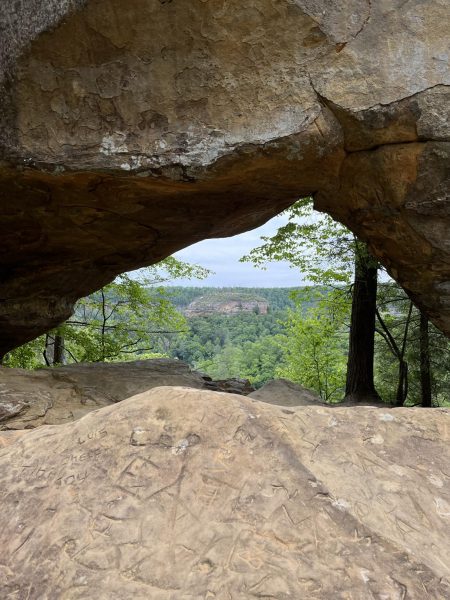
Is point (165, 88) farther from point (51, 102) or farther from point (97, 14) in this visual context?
point (51, 102)

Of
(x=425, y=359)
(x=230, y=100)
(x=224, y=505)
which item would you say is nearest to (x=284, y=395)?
(x=425, y=359)

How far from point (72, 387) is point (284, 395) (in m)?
3.19

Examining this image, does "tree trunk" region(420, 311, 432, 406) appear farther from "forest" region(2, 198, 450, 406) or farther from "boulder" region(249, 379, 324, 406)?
"boulder" region(249, 379, 324, 406)

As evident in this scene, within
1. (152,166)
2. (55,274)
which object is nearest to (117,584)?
(152,166)

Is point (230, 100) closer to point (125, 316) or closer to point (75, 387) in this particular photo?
point (75, 387)

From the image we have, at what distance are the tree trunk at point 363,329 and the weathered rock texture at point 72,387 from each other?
2.70 m

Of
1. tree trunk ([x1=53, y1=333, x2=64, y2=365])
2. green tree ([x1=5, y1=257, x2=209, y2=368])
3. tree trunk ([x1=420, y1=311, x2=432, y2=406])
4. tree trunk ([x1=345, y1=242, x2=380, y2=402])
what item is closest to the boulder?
tree trunk ([x1=345, y1=242, x2=380, y2=402])

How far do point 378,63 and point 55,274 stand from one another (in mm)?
5774

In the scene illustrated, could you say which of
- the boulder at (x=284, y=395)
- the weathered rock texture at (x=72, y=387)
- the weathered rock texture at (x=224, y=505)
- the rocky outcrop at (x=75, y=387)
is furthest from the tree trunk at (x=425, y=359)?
the weathered rock texture at (x=224, y=505)

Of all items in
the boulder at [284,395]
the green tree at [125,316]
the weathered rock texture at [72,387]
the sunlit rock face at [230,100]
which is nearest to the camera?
Answer: the sunlit rock face at [230,100]

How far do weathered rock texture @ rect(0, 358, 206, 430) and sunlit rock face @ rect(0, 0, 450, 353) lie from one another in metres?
2.40

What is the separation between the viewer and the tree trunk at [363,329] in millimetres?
8641

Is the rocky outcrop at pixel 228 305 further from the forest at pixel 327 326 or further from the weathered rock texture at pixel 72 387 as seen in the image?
the weathered rock texture at pixel 72 387

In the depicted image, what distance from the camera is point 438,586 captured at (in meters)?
1.83
